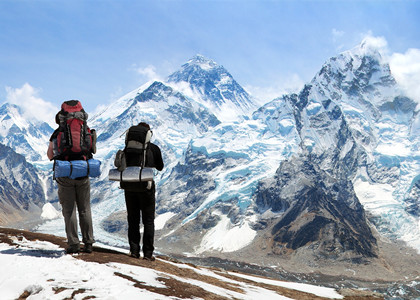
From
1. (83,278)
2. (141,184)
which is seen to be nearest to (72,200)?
(141,184)

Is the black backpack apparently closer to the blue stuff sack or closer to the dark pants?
the dark pants

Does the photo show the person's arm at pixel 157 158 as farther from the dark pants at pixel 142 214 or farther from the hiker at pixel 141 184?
the dark pants at pixel 142 214

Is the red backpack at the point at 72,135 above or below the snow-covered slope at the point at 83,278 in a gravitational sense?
above

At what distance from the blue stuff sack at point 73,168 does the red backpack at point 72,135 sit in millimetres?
428

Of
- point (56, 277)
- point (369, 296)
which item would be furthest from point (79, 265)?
point (369, 296)

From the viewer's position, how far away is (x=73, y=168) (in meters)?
19.0

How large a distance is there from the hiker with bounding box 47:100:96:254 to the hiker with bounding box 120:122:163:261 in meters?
1.70

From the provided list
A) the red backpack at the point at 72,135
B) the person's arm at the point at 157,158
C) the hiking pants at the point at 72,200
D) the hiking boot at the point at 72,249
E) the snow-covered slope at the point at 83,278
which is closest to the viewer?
the snow-covered slope at the point at 83,278

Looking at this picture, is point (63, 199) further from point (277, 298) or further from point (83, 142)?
point (277, 298)

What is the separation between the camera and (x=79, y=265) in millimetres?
17516

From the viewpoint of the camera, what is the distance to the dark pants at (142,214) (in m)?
21.2

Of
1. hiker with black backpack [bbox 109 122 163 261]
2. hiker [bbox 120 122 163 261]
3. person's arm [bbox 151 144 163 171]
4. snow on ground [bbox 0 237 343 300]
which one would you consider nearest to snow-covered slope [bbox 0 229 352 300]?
snow on ground [bbox 0 237 343 300]

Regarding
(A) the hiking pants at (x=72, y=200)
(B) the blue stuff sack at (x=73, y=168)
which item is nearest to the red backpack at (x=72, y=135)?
(B) the blue stuff sack at (x=73, y=168)

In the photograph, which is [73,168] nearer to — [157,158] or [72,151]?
[72,151]
